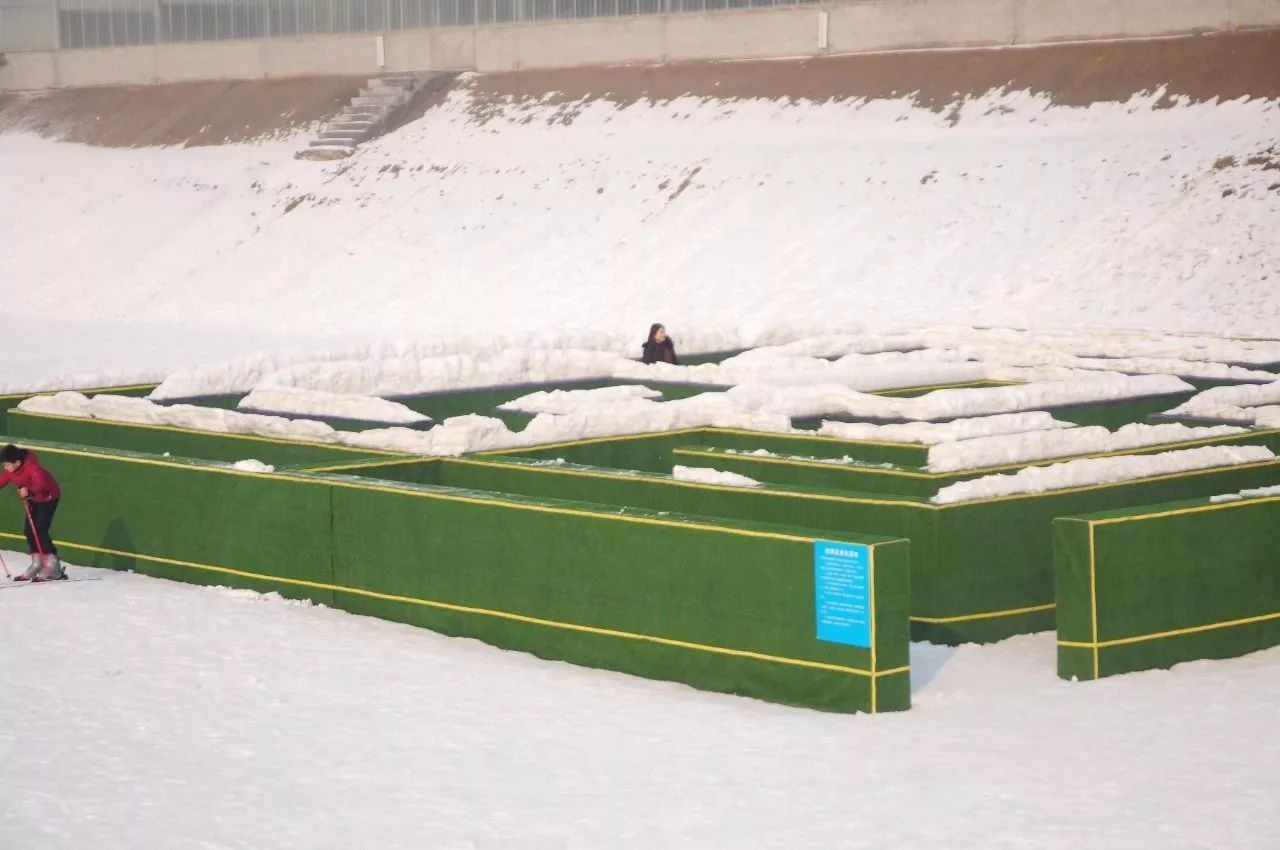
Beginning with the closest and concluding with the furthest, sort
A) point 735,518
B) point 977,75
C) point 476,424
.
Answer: point 735,518
point 476,424
point 977,75

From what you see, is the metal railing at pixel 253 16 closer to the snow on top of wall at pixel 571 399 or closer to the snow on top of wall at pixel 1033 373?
the snow on top of wall at pixel 1033 373

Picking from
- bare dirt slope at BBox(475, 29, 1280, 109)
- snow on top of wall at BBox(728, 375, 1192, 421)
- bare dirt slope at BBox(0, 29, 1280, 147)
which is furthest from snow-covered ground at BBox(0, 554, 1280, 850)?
bare dirt slope at BBox(0, 29, 1280, 147)

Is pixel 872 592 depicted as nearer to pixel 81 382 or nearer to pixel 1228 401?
pixel 1228 401

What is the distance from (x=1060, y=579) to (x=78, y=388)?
14709 millimetres

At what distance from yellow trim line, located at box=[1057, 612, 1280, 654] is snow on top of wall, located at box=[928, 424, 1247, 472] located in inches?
112

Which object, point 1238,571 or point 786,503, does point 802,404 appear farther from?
point 1238,571

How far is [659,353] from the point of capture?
83.5 feet

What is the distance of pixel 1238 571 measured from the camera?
13.8 m

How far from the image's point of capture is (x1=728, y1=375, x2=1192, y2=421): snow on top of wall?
20.3 m

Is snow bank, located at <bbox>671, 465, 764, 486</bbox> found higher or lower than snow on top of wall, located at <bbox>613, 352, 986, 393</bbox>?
lower

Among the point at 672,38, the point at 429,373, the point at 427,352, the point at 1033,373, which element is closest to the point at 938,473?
the point at 1033,373

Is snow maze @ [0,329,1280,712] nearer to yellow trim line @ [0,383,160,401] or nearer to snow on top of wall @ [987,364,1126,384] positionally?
snow on top of wall @ [987,364,1126,384]

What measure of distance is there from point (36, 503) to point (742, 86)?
109ft

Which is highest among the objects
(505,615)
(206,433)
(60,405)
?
(60,405)
